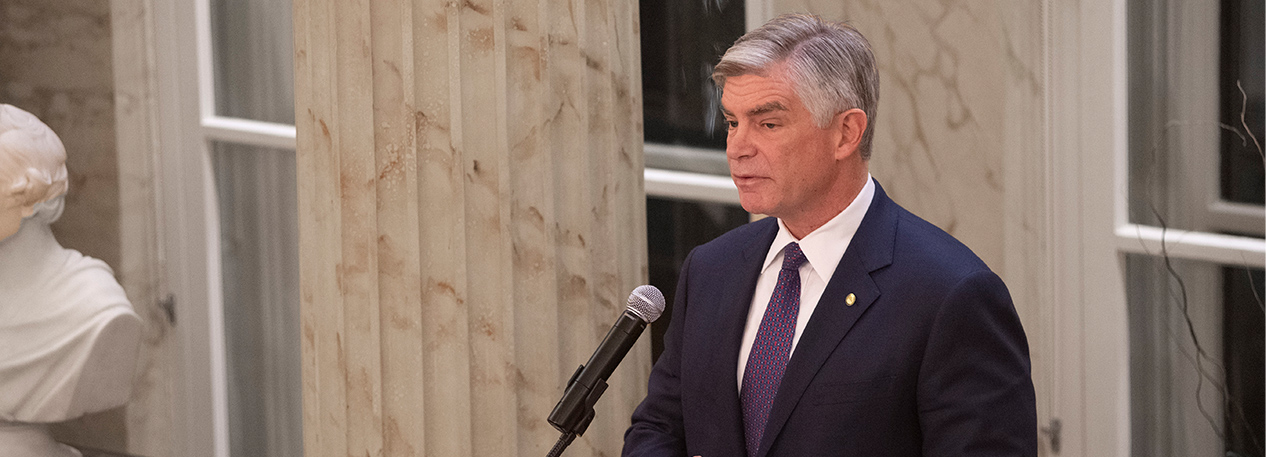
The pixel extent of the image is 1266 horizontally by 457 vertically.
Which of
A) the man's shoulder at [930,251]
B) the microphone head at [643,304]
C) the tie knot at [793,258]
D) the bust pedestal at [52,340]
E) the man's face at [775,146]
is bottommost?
the bust pedestal at [52,340]

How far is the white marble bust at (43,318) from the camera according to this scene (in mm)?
3635

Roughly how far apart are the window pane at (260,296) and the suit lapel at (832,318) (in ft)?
11.1

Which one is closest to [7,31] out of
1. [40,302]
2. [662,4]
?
[40,302]

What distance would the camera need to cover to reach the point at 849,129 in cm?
181

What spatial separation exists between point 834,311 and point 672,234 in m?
1.99

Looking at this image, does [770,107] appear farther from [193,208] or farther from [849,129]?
[193,208]

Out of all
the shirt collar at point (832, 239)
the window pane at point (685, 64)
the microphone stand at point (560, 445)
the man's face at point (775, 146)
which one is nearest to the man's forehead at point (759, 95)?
the man's face at point (775, 146)

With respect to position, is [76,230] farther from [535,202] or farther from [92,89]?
[535,202]

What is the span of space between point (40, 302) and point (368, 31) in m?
1.89

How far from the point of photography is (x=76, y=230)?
5352 millimetres

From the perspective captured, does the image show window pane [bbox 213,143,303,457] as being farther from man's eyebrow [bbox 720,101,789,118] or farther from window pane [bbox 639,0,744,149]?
man's eyebrow [bbox 720,101,789,118]

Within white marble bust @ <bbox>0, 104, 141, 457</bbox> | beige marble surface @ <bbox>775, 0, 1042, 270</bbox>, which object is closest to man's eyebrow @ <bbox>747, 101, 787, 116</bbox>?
beige marble surface @ <bbox>775, 0, 1042, 270</bbox>

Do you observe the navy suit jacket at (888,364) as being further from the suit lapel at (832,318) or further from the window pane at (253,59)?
the window pane at (253,59)

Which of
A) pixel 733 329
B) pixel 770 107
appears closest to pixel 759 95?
pixel 770 107
